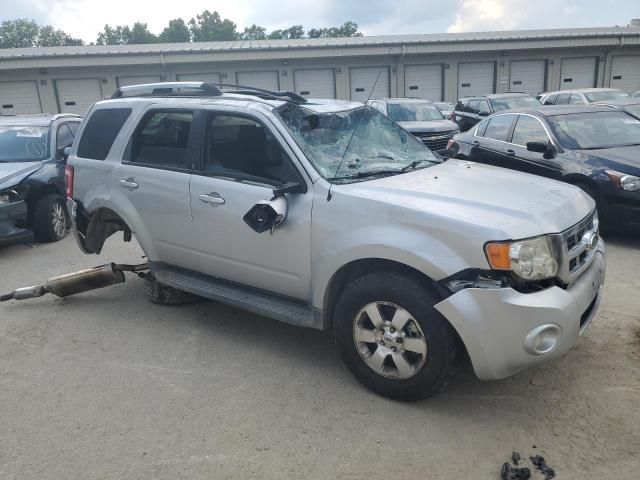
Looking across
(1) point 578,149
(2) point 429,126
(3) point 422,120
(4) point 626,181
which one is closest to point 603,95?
(3) point 422,120

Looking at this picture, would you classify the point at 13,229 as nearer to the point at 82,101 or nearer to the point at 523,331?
the point at 523,331

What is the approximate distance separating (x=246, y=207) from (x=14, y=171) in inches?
202

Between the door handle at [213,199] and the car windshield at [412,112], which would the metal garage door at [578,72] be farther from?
the door handle at [213,199]

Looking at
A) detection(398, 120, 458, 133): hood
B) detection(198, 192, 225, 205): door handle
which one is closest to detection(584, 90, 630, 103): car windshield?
detection(398, 120, 458, 133): hood

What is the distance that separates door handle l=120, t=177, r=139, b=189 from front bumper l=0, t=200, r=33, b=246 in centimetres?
318

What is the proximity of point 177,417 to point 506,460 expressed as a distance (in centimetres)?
191

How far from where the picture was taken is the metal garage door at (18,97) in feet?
83.1

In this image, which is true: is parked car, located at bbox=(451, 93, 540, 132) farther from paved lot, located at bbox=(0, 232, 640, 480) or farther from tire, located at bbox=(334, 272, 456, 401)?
tire, located at bbox=(334, 272, 456, 401)

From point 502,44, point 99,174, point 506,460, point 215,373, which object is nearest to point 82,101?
point 502,44

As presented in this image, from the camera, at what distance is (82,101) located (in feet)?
84.8

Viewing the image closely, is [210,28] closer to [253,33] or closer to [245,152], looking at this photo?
[253,33]

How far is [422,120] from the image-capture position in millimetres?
13711

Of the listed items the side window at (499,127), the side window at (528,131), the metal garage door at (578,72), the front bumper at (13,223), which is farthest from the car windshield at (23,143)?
the metal garage door at (578,72)

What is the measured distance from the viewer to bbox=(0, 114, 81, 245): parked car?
22.9 ft
